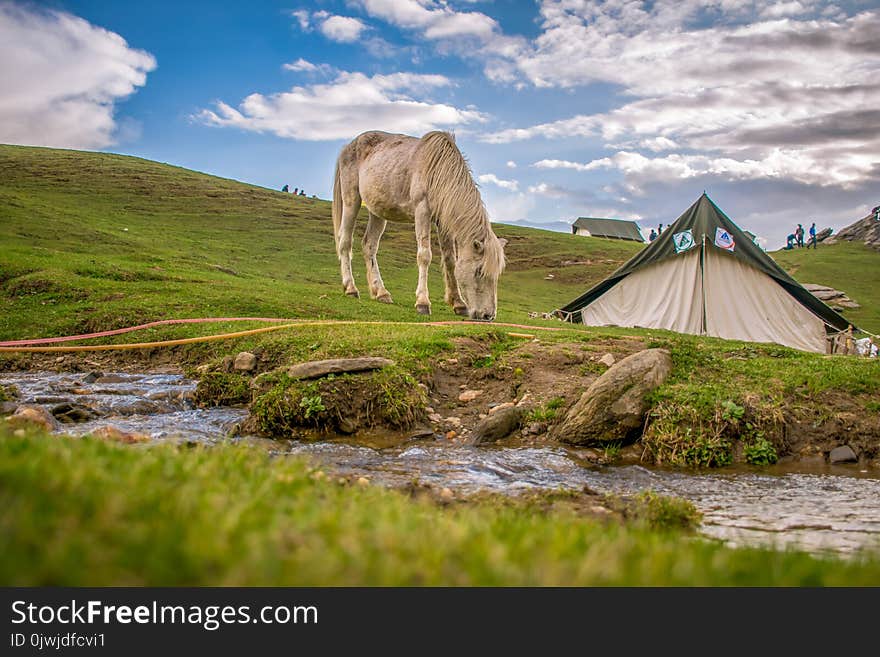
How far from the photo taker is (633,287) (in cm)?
2230

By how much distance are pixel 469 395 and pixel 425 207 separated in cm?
797

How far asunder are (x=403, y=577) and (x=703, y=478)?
18.9 ft

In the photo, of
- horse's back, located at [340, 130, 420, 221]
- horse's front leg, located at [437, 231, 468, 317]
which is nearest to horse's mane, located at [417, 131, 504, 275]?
horse's back, located at [340, 130, 420, 221]

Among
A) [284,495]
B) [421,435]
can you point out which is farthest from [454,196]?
[284,495]

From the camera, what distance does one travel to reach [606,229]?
100438 mm

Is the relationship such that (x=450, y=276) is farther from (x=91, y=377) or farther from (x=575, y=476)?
(x=575, y=476)

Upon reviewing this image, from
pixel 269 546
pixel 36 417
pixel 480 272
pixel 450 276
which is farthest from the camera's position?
pixel 450 276

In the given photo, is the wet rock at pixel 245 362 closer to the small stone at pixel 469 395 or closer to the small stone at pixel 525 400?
the small stone at pixel 469 395

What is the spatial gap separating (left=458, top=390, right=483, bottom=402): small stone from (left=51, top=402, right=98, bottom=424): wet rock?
4.64 m

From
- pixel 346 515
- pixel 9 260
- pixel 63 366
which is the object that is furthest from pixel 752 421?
pixel 9 260

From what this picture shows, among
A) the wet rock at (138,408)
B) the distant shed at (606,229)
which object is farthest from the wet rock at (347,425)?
the distant shed at (606,229)

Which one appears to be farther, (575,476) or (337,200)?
(337,200)

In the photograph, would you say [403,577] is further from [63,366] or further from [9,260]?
[9,260]
